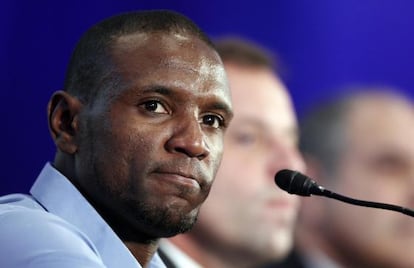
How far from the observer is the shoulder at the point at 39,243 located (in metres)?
1.80

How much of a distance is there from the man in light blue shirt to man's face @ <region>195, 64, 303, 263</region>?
1451 mm

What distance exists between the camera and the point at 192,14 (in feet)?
13.2

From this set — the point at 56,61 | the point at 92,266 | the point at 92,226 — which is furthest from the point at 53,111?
the point at 56,61

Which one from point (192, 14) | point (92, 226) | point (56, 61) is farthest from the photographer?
point (192, 14)

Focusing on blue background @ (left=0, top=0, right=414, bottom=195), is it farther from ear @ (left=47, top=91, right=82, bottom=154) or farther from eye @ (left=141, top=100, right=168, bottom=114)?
eye @ (left=141, top=100, right=168, bottom=114)

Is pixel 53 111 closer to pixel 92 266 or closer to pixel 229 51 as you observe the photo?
pixel 92 266

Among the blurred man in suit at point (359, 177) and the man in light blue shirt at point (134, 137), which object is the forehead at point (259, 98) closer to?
the blurred man in suit at point (359, 177)

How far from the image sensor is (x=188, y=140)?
6.93ft

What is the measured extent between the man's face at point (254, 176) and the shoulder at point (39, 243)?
5.73 feet

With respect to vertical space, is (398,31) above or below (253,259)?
above

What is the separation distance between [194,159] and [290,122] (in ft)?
5.95

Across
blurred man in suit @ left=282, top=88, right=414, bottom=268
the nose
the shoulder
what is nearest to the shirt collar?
the shoulder

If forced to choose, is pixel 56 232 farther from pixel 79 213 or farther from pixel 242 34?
pixel 242 34

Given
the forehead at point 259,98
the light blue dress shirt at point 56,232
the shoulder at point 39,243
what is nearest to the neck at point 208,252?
the forehead at point 259,98
